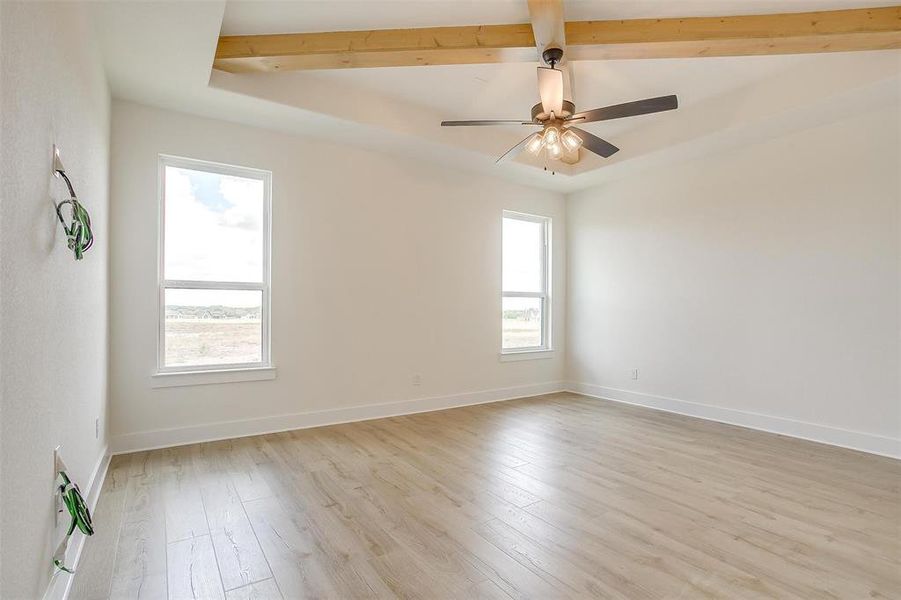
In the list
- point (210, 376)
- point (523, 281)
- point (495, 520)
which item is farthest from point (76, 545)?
point (523, 281)

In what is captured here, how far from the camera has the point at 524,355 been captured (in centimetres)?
576

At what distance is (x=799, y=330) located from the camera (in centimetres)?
401

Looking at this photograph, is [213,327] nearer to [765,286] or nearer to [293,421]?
[293,421]

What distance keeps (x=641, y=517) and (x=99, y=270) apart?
3657 mm

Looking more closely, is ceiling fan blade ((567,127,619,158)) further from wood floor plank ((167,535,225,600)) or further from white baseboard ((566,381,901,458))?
wood floor plank ((167,535,225,600))

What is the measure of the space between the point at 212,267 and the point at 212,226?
0.36 meters

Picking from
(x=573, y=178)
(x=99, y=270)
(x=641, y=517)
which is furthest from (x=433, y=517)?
(x=573, y=178)

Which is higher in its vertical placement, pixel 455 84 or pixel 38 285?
pixel 455 84

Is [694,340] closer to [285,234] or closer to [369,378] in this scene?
[369,378]

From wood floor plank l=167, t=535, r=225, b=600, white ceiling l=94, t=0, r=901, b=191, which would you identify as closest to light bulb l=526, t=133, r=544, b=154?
white ceiling l=94, t=0, r=901, b=191

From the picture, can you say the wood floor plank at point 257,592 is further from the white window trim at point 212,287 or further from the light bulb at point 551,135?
→ the light bulb at point 551,135

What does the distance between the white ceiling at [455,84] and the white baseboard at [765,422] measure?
2.67 meters

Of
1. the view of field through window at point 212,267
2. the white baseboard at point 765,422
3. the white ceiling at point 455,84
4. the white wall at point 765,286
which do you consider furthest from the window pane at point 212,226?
the white baseboard at point 765,422

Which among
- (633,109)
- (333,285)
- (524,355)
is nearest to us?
(633,109)
